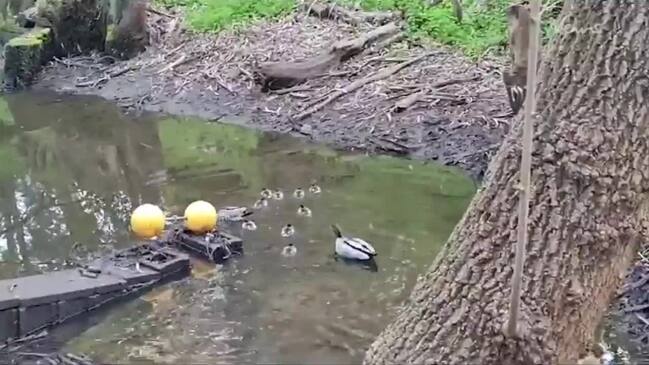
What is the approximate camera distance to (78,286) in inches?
261

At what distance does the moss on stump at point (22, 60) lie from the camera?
1608 cm

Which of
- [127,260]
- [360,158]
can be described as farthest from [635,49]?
[360,158]

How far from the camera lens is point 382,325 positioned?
632cm

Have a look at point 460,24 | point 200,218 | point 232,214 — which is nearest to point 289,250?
point 200,218

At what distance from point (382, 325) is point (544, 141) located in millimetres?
3144

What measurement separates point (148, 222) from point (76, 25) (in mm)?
9575

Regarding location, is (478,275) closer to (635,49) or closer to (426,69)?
(635,49)

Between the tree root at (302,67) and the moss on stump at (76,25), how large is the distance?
4.06 metres

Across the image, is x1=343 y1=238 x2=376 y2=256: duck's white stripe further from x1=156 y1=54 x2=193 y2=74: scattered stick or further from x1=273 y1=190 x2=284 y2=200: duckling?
x1=156 y1=54 x2=193 y2=74: scattered stick

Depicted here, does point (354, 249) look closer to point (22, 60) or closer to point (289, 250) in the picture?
point (289, 250)

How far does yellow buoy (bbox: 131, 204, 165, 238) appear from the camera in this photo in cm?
782

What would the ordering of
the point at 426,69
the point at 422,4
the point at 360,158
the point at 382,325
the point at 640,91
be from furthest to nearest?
the point at 422,4 → the point at 426,69 → the point at 360,158 → the point at 382,325 → the point at 640,91

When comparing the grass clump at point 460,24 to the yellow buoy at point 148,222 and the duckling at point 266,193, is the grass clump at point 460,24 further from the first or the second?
the yellow buoy at point 148,222

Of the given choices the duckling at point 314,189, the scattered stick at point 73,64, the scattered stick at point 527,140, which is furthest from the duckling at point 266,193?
the scattered stick at point 73,64
